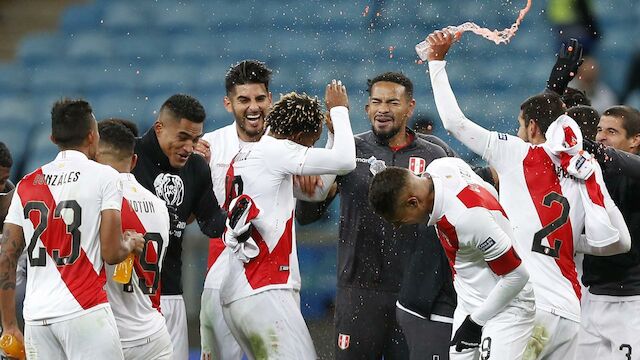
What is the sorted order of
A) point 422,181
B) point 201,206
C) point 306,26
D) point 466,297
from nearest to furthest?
1. point 422,181
2. point 466,297
3. point 201,206
4. point 306,26

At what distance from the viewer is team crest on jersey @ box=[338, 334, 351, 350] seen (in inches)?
276

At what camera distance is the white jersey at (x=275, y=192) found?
6070 mm

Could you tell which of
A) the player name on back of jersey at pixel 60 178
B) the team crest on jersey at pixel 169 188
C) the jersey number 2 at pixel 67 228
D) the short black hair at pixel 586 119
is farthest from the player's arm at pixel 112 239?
the short black hair at pixel 586 119

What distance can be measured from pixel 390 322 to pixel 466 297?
1269 mm

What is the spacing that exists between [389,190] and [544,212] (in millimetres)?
1219

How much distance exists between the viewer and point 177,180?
692 centimetres

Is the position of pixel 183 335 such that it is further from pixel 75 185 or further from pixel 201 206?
pixel 75 185

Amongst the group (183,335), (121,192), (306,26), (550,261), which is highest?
(306,26)

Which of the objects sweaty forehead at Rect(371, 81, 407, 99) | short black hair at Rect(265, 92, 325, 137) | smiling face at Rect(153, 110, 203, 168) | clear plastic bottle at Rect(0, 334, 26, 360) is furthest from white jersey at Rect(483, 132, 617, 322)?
clear plastic bottle at Rect(0, 334, 26, 360)

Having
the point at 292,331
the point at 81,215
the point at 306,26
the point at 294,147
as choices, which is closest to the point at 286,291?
the point at 292,331

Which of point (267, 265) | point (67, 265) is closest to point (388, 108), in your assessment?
point (267, 265)

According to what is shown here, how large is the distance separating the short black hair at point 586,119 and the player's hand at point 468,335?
7.23ft

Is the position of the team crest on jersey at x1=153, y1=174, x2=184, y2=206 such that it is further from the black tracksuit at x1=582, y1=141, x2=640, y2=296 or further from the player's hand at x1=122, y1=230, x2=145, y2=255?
the black tracksuit at x1=582, y1=141, x2=640, y2=296

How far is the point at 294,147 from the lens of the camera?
6.11 meters
